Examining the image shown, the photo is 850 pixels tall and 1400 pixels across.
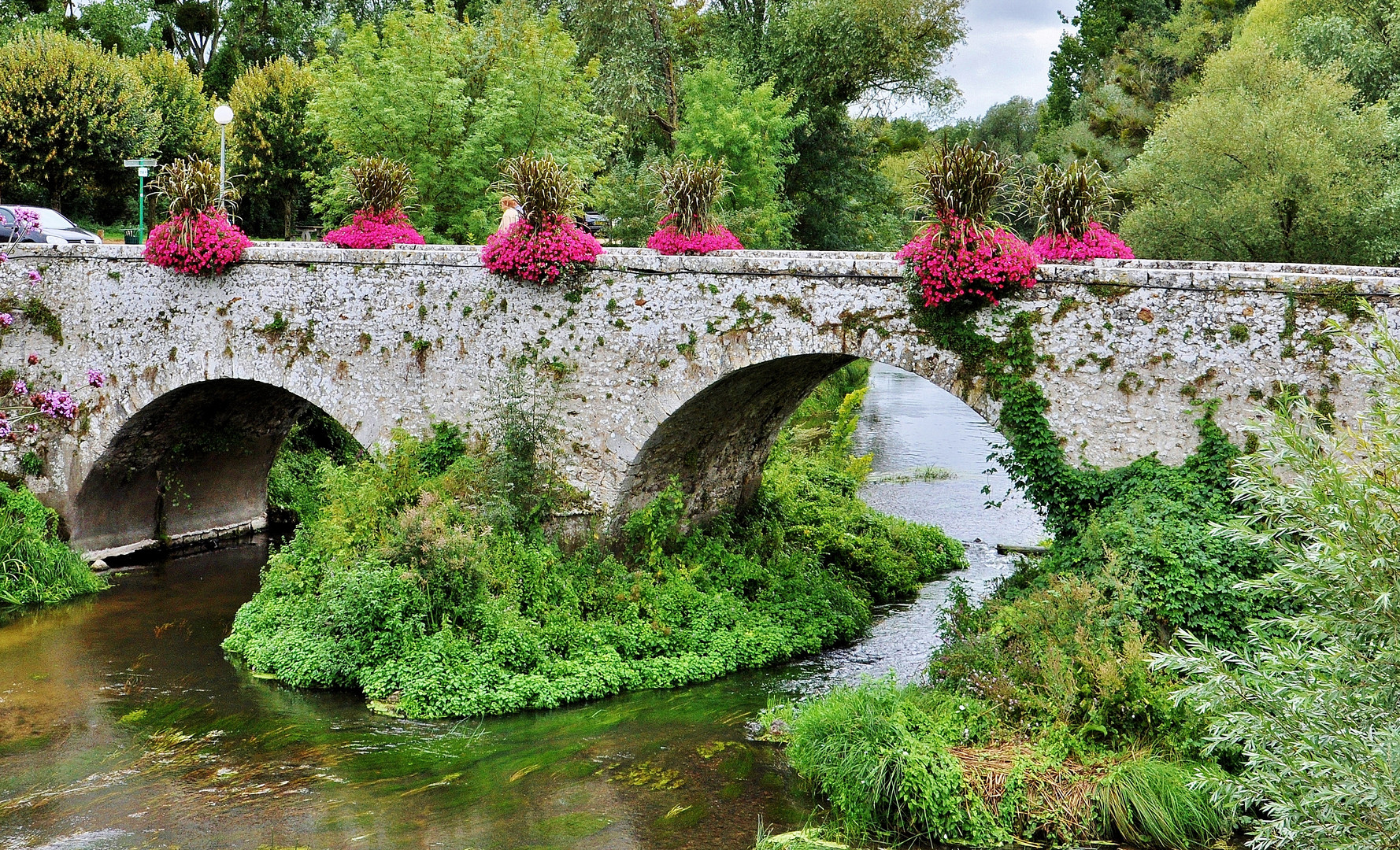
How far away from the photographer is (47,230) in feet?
80.2

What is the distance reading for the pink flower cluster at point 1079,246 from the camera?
1223 cm

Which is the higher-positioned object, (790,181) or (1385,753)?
(790,181)

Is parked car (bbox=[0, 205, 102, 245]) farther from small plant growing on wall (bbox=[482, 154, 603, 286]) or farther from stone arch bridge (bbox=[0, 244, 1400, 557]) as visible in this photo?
small plant growing on wall (bbox=[482, 154, 603, 286])

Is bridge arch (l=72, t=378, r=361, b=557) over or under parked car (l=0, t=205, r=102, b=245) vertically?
under

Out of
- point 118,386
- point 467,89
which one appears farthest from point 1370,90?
point 118,386

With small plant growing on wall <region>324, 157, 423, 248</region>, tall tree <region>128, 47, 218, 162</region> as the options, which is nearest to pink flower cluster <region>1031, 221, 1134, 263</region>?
small plant growing on wall <region>324, 157, 423, 248</region>

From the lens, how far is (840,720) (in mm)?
10023

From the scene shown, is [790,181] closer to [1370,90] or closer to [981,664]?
[1370,90]

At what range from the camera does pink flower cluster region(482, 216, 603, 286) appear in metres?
13.6

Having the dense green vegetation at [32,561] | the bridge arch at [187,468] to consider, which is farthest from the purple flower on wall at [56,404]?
the dense green vegetation at [32,561]

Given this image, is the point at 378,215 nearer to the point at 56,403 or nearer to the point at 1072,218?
the point at 56,403

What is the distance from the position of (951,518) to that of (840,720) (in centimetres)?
1031

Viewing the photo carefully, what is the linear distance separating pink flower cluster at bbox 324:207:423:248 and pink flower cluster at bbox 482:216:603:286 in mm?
1941

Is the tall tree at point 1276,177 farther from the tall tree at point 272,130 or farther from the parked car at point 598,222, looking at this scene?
the tall tree at point 272,130
